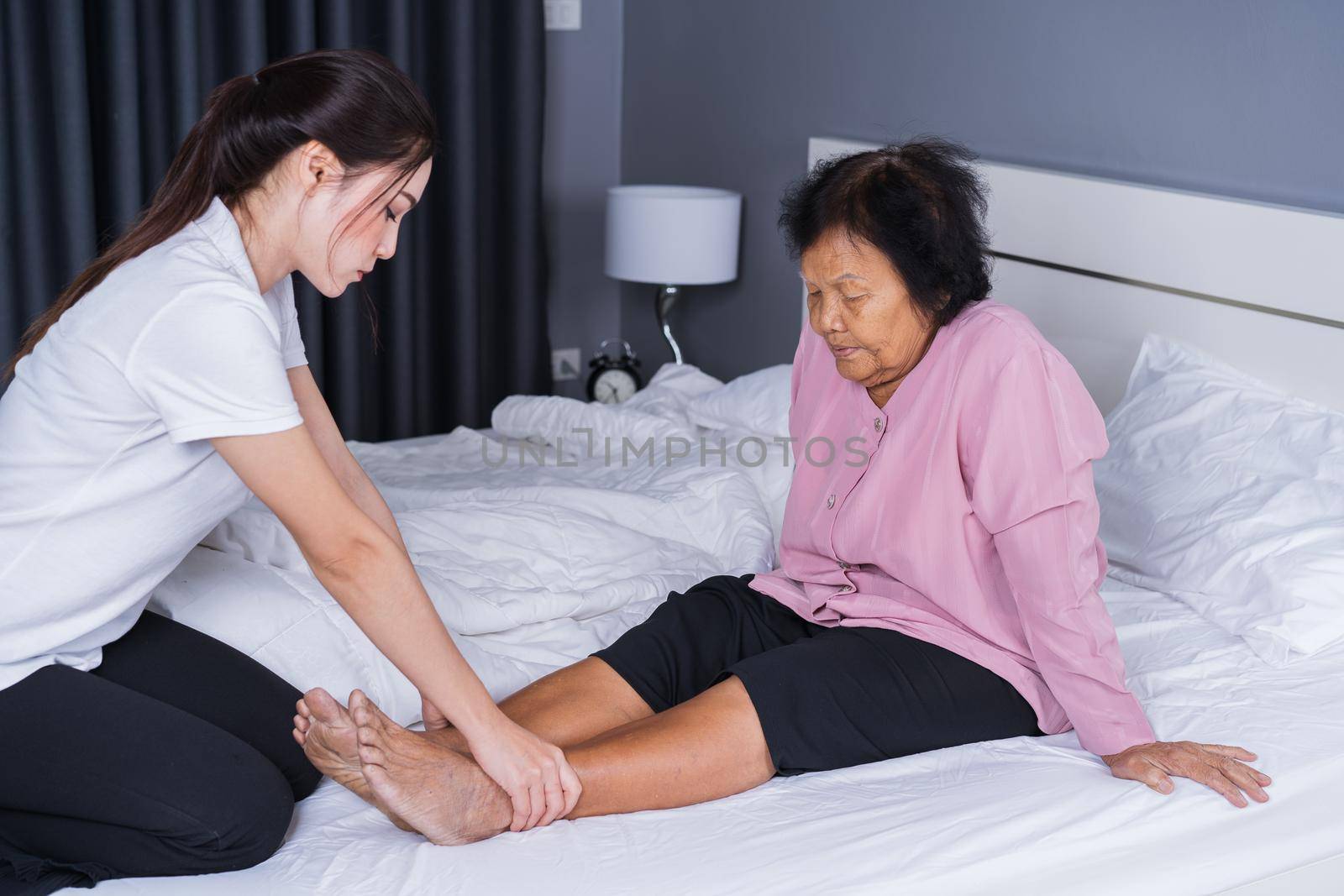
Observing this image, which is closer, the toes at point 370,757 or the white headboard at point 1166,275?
the toes at point 370,757

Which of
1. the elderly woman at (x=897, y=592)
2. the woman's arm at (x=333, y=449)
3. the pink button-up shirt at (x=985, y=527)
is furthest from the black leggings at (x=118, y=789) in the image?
the pink button-up shirt at (x=985, y=527)

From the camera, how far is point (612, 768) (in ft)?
4.45

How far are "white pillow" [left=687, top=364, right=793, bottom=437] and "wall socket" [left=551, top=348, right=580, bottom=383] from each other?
129 centimetres

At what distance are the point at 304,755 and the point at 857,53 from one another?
214cm

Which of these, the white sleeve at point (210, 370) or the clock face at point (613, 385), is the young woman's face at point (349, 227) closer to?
the white sleeve at point (210, 370)

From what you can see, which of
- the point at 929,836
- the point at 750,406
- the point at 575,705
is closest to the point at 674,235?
the point at 750,406

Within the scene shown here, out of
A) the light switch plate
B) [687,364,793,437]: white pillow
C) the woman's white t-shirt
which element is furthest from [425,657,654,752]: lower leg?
the light switch plate

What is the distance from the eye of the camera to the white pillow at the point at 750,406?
8.28 feet

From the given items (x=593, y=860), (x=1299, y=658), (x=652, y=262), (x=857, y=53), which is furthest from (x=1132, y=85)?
(x=593, y=860)

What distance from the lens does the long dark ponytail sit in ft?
4.22

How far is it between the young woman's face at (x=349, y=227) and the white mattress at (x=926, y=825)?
0.47m

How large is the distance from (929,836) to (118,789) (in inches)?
32.2

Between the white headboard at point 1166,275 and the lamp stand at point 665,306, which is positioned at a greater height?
the white headboard at point 1166,275

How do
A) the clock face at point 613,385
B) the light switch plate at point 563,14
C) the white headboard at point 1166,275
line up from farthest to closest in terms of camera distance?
1. the light switch plate at point 563,14
2. the clock face at point 613,385
3. the white headboard at point 1166,275
